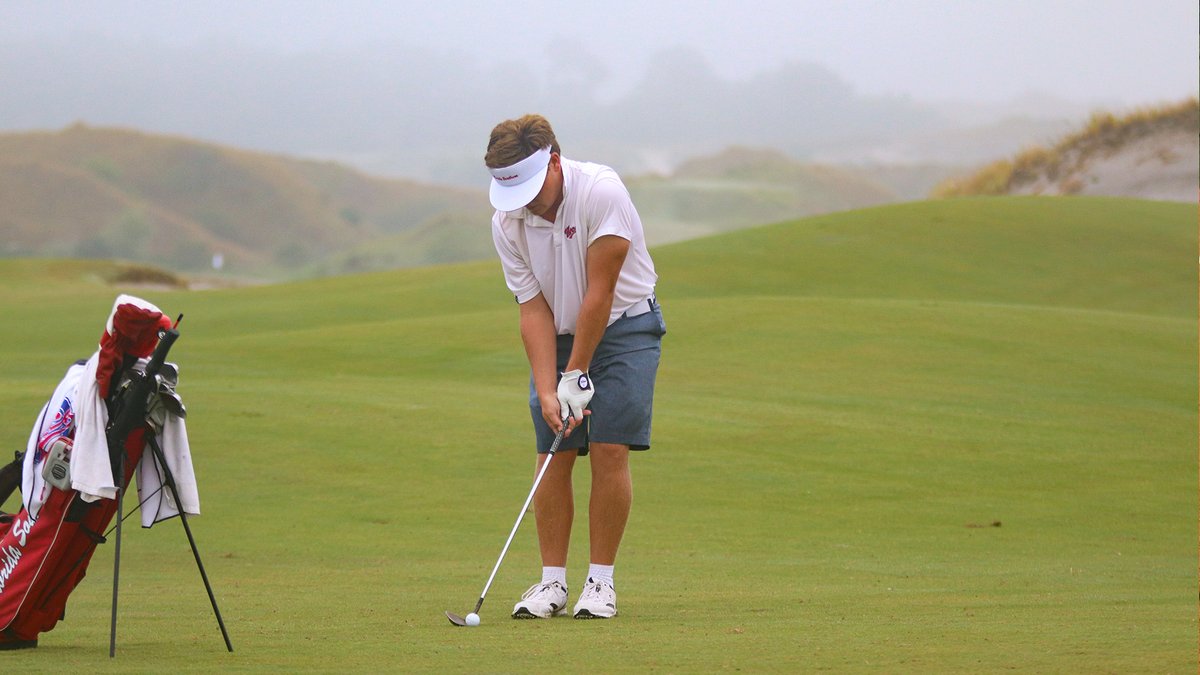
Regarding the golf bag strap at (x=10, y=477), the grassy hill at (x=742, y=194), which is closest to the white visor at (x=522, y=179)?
the golf bag strap at (x=10, y=477)

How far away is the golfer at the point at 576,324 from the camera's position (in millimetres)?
5844

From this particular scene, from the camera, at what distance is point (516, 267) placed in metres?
6.16

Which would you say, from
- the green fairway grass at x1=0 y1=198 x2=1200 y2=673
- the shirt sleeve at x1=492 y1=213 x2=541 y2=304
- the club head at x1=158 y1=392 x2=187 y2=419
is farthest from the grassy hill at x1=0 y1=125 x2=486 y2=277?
the club head at x1=158 y1=392 x2=187 y2=419

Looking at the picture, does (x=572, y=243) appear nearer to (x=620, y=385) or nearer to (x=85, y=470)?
(x=620, y=385)

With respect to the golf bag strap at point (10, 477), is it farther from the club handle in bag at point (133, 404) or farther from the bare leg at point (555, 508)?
the bare leg at point (555, 508)

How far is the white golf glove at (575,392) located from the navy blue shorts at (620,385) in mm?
156

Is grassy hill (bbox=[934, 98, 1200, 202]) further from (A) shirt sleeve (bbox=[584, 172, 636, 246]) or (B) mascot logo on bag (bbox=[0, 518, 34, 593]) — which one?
(B) mascot logo on bag (bbox=[0, 518, 34, 593])

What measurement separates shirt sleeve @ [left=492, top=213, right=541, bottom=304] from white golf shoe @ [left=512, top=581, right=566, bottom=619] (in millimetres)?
1206

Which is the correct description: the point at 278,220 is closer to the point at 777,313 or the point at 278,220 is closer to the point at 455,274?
the point at 455,274

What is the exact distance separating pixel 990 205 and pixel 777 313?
622 inches

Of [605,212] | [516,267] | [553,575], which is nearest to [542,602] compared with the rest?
[553,575]

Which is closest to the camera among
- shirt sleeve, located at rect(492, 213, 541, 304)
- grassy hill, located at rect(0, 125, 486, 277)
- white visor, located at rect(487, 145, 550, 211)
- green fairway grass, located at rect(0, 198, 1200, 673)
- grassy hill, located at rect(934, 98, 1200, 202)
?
green fairway grass, located at rect(0, 198, 1200, 673)

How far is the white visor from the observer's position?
5.79 metres

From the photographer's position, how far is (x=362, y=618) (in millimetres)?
5984
